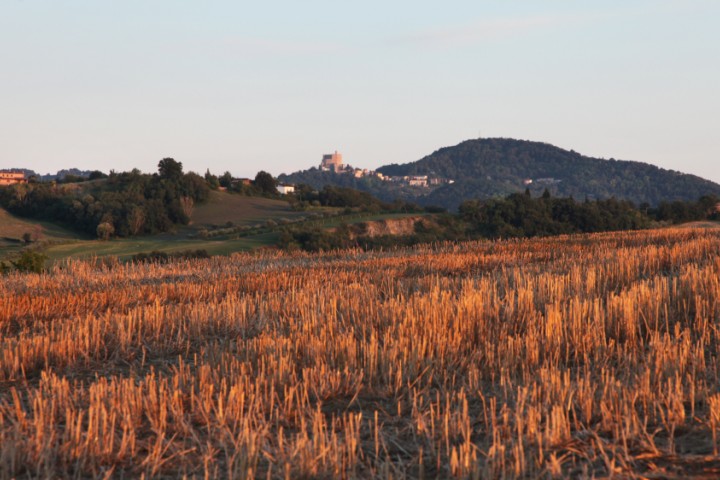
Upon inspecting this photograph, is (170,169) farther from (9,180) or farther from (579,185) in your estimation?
(579,185)

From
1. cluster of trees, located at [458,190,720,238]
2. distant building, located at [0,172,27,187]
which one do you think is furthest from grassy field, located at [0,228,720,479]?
distant building, located at [0,172,27,187]

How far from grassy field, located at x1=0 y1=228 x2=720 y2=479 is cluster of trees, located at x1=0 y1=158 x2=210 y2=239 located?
64077mm

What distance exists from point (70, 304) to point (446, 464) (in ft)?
32.3

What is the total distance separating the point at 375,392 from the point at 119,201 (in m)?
74.8

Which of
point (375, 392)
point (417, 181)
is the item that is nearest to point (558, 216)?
point (375, 392)

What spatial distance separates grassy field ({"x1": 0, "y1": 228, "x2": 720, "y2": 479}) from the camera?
4.94 meters

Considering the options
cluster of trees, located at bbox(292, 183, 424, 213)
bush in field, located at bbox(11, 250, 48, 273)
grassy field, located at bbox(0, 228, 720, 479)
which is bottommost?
bush in field, located at bbox(11, 250, 48, 273)

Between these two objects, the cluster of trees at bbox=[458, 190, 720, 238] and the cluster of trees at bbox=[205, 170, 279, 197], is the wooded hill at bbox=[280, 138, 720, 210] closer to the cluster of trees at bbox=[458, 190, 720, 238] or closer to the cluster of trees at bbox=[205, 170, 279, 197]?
the cluster of trees at bbox=[205, 170, 279, 197]

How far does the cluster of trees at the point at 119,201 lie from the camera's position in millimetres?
73750

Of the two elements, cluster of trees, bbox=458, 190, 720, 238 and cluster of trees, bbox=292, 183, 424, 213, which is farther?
cluster of trees, bbox=292, 183, 424, 213

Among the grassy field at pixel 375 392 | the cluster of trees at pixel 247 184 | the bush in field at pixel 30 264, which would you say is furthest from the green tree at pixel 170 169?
the grassy field at pixel 375 392

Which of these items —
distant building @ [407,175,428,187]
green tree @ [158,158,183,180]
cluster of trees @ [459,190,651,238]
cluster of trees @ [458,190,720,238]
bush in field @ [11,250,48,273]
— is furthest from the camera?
distant building @ [407,175,428,187]

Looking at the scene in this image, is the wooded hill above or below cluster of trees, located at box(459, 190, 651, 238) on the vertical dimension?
above

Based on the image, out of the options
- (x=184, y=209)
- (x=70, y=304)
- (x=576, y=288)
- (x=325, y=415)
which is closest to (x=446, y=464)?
(x=325, y=415)
